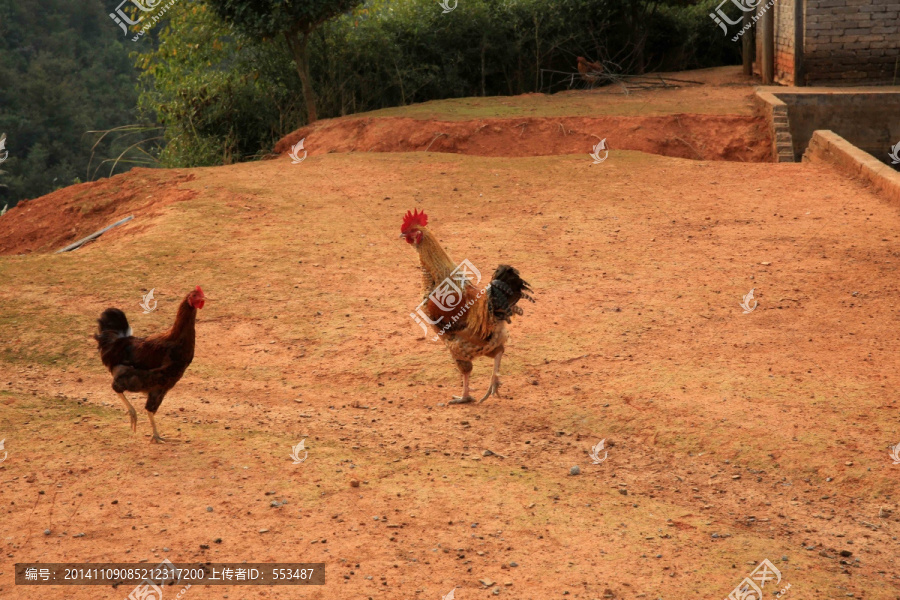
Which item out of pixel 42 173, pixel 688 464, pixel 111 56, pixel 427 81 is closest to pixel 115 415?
pixel 688 464

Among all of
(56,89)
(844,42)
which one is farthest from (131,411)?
(56,89)

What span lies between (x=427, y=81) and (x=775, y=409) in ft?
51.3

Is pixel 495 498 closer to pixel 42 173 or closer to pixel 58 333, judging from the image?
pixel 58 333

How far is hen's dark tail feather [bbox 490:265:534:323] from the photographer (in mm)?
6293

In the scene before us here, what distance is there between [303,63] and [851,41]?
11.5 meters

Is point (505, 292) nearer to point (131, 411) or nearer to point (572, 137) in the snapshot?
point (131, 411)

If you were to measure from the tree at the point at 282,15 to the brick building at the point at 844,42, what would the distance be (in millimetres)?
9343

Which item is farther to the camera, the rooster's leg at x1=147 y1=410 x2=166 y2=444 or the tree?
the tree

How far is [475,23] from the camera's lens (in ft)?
67.3

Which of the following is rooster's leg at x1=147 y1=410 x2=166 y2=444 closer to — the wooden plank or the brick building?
the wooden plank

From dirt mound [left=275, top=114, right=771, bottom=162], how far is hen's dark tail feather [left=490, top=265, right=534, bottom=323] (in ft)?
29.8

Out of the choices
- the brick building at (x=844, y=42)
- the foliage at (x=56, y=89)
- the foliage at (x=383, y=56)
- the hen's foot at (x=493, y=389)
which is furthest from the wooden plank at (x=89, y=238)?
the foliage at (x=56, y=89)

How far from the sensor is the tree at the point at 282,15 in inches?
630

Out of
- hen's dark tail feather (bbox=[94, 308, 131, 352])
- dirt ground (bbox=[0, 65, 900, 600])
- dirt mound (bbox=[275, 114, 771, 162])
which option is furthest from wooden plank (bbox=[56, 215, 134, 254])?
hen's dark tail feather (bbox=[94, 308, 131, 352])
